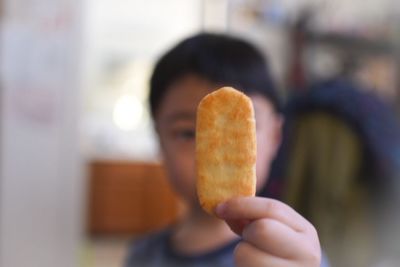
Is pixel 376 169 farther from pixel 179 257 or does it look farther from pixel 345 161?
pixel 179 257

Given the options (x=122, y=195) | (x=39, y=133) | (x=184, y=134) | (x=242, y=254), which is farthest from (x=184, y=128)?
(x=122, y=195)

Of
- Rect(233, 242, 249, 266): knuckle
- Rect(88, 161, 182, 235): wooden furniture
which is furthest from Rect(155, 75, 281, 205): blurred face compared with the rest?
Rect(88, 161, 182, 235): wooden furniture

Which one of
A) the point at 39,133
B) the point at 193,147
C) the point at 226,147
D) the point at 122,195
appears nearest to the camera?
the point at 226,147

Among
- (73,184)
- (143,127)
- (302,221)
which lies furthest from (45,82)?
(143,127)

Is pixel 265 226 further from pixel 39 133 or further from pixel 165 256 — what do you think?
pixel 39 133

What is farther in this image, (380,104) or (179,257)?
(380,104)

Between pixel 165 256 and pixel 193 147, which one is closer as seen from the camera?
pixel 193 147
